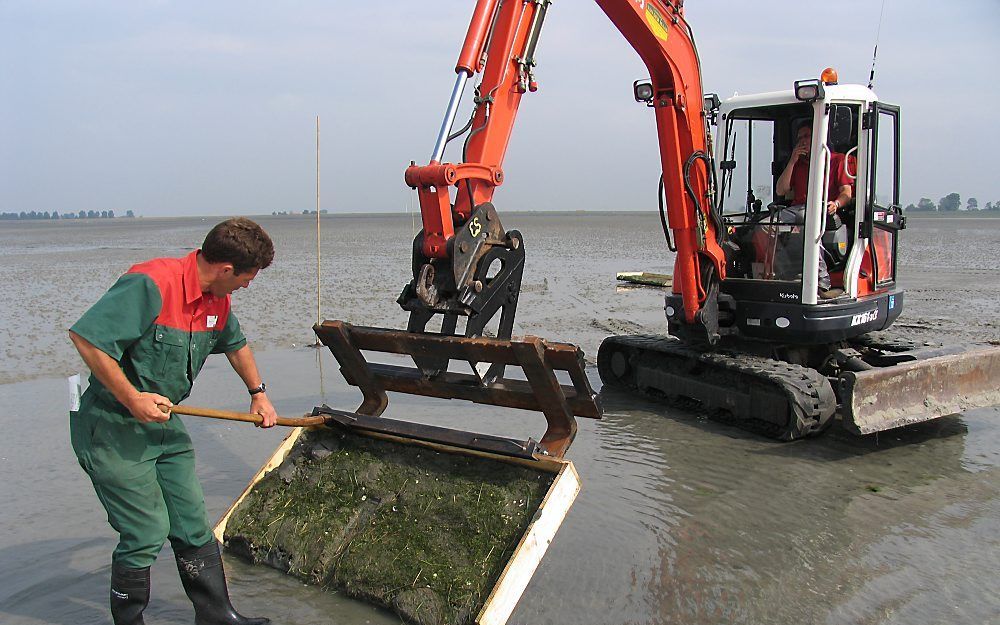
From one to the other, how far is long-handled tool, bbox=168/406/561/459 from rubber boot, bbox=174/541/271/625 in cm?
64

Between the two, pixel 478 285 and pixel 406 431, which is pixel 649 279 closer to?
pixel 478 285

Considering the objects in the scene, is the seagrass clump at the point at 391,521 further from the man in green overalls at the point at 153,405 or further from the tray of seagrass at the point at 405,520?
the man in green overalls at the point at 153,405

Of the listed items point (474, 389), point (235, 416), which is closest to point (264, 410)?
point (235, 416)

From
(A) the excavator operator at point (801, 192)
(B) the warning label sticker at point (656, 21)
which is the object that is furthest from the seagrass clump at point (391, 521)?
(A) the excavator operator at point (801, 192)

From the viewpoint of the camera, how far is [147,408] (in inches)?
128

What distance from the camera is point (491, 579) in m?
3.73

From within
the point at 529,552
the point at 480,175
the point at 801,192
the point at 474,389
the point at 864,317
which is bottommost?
the point at 529,552

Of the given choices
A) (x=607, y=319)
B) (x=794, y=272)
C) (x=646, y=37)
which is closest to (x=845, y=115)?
(x=794, y=272)

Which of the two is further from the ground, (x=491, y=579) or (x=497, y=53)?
(x=497, y=53)

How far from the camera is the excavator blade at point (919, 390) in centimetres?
617

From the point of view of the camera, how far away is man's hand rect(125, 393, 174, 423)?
10.6 ft

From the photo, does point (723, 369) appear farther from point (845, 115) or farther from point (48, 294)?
point (48, 294)

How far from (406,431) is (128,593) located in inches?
61.8

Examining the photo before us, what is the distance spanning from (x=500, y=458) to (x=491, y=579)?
2.22 ft
